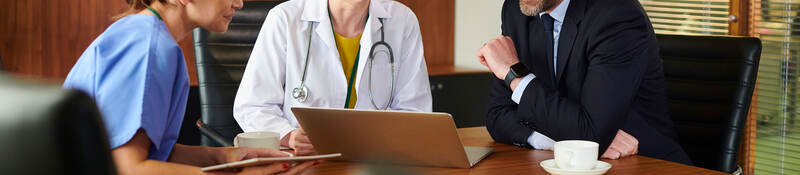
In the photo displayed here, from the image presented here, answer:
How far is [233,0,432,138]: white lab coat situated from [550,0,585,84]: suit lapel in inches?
21.5

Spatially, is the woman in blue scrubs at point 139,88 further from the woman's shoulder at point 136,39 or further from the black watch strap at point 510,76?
the black watch strap at point 510,76

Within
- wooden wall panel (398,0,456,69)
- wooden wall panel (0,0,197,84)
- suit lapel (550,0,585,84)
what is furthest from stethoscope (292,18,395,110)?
wooden wall panel (398,0,456,69)

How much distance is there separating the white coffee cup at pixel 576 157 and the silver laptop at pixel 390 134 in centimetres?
17

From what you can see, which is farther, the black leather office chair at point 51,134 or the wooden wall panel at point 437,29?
the wooden wall panel at point 437,29

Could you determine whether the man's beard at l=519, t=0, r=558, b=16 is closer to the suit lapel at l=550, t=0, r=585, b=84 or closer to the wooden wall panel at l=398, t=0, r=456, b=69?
the suit lapel at l=550, t=0, r=585, b=84

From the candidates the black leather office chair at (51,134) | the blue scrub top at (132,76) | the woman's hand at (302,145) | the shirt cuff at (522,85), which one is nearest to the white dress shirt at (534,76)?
the shirt cuff at (522,85)

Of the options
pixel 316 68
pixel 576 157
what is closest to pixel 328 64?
pixel 316 68

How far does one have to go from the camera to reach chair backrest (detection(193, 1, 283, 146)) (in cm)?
248

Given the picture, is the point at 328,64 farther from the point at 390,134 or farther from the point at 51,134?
the point at 51,134

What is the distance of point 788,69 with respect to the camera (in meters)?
3.20

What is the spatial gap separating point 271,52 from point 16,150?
65.8 inches

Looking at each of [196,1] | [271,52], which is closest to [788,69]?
[271,52]

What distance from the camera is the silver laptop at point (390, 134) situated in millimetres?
1444

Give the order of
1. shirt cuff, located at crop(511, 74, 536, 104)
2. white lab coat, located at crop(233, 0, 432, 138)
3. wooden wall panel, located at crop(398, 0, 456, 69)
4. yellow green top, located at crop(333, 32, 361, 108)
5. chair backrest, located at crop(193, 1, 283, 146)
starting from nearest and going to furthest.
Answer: shirt cuff, located at crop(511, 74, 536, 104) < white lab coat, located at crop(233, 0, 432, 138) < yellow green top, located at crop(333, 32, 361, 108) < chair backrest, located at crop(193, 1, 283, 146) < wooden wall panel, located at crop(398, 0, 456, 69)
